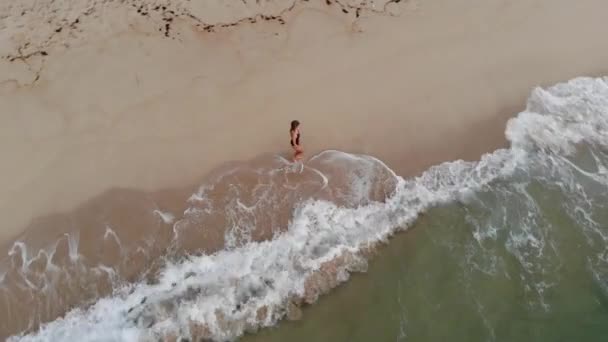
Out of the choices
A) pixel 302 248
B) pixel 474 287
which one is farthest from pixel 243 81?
pixel 474 287

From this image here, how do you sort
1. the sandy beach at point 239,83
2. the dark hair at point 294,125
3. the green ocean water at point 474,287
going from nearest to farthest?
1. the green ocean water at point 474,287
2. the dark hair at point 294,125
3. the sandy beach at point 239,83

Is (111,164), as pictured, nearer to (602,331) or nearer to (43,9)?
(43,9)

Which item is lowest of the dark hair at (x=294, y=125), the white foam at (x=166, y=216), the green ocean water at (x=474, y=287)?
the green ocean water at (x=474, y=287)

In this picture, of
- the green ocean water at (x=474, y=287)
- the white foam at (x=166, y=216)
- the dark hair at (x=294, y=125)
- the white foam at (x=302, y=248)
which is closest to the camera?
the white foam at (x=302, y=248)

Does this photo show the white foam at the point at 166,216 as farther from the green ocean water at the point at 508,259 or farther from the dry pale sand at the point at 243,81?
the green ocean water at the point at 508,259

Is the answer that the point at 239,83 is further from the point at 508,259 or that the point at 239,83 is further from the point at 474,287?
the point at 508,259

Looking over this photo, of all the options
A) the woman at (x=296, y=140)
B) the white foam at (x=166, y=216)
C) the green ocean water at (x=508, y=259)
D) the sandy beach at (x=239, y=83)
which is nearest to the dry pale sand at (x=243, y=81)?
the sandy beach at (x=239, y=83)

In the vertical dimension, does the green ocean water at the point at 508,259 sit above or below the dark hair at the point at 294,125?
below

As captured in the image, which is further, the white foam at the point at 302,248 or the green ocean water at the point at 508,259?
the green ocean water at the point at 508,259
